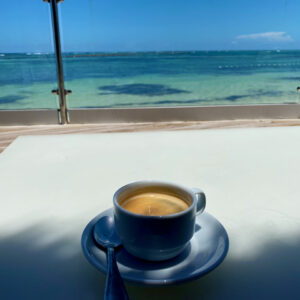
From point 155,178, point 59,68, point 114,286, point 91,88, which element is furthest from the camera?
point 91,88

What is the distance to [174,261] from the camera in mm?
274

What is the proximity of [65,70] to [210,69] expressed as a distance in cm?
814

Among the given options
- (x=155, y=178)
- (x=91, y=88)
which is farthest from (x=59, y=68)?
(x=155, y=178)

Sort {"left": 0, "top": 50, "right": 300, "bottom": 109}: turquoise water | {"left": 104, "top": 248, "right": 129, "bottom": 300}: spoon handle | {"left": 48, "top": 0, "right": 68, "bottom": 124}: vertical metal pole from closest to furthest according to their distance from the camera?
{"left": 104, "top": 248, "right": 129, "bottom": 300}: spoon handle, {"left": 48, "top": 0, "right": 68, "bottom": 124}: vertical metal pole, {"left": 0, "top": 50, "right": 300, "bottom": 109}: turquoise water

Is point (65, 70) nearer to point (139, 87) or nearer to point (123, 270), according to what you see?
point (123, 270)

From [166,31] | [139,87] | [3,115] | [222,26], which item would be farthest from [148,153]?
[139,87]

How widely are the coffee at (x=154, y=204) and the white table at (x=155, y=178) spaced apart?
6 cm

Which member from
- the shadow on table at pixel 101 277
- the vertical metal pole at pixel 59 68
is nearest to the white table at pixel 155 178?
the shadow on table at pixel 101 277

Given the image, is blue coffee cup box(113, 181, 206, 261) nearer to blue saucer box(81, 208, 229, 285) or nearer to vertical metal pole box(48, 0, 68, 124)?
blue saucer box(81, 208, 229, 285)

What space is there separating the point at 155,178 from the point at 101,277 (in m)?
0.23

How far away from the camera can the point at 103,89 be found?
3.18 meters

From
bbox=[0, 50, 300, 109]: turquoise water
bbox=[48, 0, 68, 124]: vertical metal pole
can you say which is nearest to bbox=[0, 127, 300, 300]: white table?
bbox=[0, 50, 300, 109]: turquoise water

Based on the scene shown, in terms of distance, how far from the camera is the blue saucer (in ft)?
0.80

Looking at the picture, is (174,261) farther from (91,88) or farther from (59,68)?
(91,88)
